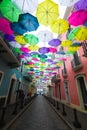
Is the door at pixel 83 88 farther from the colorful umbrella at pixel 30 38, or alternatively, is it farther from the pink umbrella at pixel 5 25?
the pink umbrella at pixel 5 25

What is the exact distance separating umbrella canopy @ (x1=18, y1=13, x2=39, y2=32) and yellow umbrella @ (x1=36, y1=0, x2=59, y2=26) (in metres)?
0.36

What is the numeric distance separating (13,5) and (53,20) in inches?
85.9

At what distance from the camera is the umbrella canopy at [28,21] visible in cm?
466

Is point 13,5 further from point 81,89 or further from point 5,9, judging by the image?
point 81,89

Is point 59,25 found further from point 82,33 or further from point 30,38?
point 30,38

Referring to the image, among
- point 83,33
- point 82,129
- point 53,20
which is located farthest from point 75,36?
point 82,129

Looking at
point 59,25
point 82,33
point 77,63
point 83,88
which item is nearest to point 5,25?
point 59,25

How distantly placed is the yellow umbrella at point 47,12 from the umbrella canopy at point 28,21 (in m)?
0.36

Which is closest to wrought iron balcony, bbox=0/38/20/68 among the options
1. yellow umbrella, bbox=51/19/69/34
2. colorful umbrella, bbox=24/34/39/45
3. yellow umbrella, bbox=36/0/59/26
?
colorful umbrella, bbox=24/34/39/45

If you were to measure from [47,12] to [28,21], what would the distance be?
45.0 inches

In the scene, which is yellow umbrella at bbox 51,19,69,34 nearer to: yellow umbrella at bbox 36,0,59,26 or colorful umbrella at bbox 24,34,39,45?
yellow umbrella at bbox 36,0,59,26

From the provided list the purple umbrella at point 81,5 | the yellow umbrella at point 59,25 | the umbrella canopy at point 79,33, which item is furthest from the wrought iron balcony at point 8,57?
the purple umbrella at point 81,5

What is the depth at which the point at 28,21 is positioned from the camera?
4867mm

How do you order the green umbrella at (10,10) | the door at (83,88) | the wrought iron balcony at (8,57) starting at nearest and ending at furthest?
the green umbrella at (10,10) < the wrought iron balcony at (8,57) < the door at (83,88)
